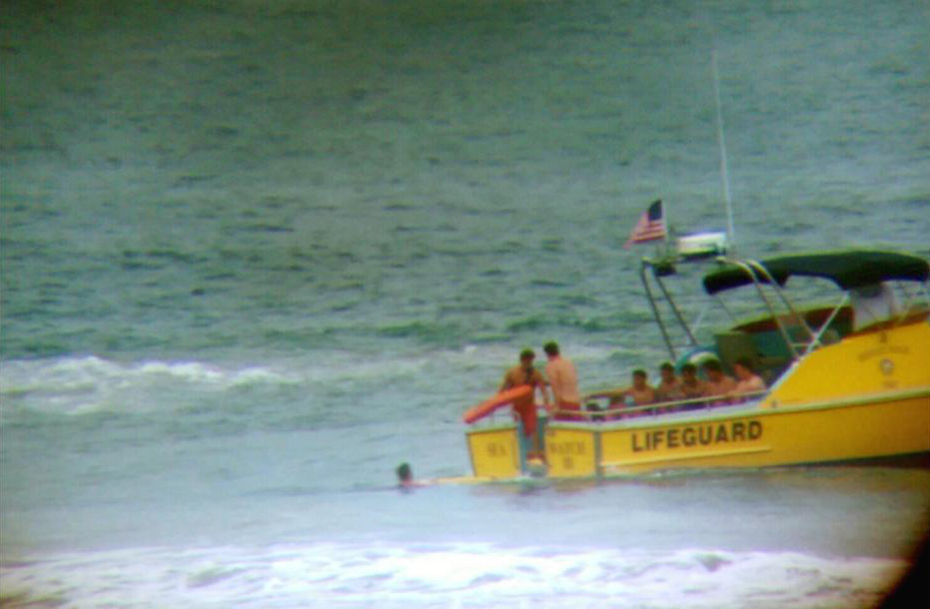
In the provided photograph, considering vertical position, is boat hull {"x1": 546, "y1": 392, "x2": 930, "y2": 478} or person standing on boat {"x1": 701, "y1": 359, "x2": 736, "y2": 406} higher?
person standing on boat {"x1": 701, "y1": 359, "x2": 736, "y2": 406}

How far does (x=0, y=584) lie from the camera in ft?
22.1

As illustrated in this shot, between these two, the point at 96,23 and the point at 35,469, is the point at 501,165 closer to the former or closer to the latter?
the point at 35,469

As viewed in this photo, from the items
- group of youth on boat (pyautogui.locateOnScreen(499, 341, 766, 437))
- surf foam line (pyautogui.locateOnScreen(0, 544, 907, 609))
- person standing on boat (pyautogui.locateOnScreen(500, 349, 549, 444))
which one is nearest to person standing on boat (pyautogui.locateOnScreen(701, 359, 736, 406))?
group of youth on boat (pyautogui.locateOnScreen(499, 341, 766, 437))

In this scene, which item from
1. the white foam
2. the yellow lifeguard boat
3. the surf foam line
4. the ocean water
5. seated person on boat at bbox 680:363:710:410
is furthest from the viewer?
the white foam

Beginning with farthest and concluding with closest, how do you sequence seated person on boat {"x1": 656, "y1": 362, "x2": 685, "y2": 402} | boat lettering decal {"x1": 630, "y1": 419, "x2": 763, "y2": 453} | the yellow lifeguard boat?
seated person on boat {"x1": 656, "y1": 362, "x2": 685, "y2": 402}, boat lettering decal {"x1": 630, "y1": 419, "x2": 763, "y2": 453}, the yellow lifeguard boat

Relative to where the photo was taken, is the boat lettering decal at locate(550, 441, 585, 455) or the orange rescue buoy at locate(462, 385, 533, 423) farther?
the orange rescue buoy at locate(462, 385, 533, 423)

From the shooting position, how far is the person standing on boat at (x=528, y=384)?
1004 cm

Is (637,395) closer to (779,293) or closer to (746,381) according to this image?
(746,381)

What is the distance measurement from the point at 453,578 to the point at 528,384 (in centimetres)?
366

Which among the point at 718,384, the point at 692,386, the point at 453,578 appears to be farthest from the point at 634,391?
the point at 453,578

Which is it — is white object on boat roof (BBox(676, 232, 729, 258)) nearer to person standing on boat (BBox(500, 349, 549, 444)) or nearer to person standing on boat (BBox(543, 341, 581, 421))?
person standing on boat (BBox(543, 341, 581, 421))

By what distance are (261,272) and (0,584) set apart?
14.3 metres

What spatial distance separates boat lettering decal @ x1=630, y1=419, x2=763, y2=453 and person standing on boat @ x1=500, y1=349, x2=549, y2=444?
2.61 ft

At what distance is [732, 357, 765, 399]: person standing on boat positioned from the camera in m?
9.30
